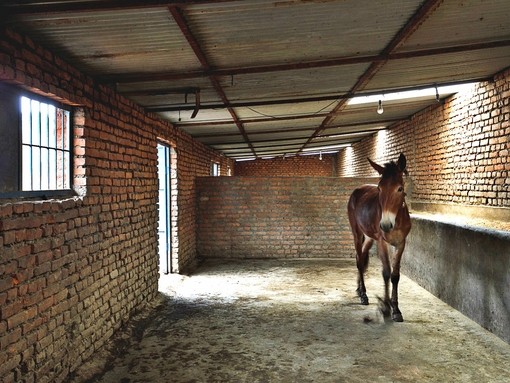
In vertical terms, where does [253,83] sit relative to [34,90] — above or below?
above

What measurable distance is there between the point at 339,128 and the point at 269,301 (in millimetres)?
5360

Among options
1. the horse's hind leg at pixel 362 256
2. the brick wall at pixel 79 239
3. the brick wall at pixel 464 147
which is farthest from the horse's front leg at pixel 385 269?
the brick wall at pixel 79 239

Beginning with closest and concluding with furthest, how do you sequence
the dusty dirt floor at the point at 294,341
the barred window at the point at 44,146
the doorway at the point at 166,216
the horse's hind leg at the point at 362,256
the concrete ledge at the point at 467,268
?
the barred window at the point at 44,146 → the dusty dirt floor at the point at 294,341 → the concrete ledge at the point at 467,268 → the horse's hind leg at the point at 362,256 → the doorway at the point at 166,216

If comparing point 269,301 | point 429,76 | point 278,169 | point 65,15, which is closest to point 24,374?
point 65,15

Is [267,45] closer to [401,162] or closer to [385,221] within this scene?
[401,162]

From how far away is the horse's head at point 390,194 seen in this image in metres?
4.79

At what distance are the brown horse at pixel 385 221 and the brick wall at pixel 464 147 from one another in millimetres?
1590

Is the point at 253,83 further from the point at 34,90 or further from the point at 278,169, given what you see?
the point at 278,169

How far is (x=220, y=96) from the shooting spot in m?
5.32

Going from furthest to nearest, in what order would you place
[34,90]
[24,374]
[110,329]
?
[110,329], [34,90], [24,374]

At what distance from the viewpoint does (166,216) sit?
299 inches

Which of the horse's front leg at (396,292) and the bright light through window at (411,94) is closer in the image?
the horse's front leg at (396,292)

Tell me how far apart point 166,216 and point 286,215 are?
294 cm

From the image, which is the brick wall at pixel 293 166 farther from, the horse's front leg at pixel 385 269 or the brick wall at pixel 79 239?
the horse's front leg at pixel 385 269
